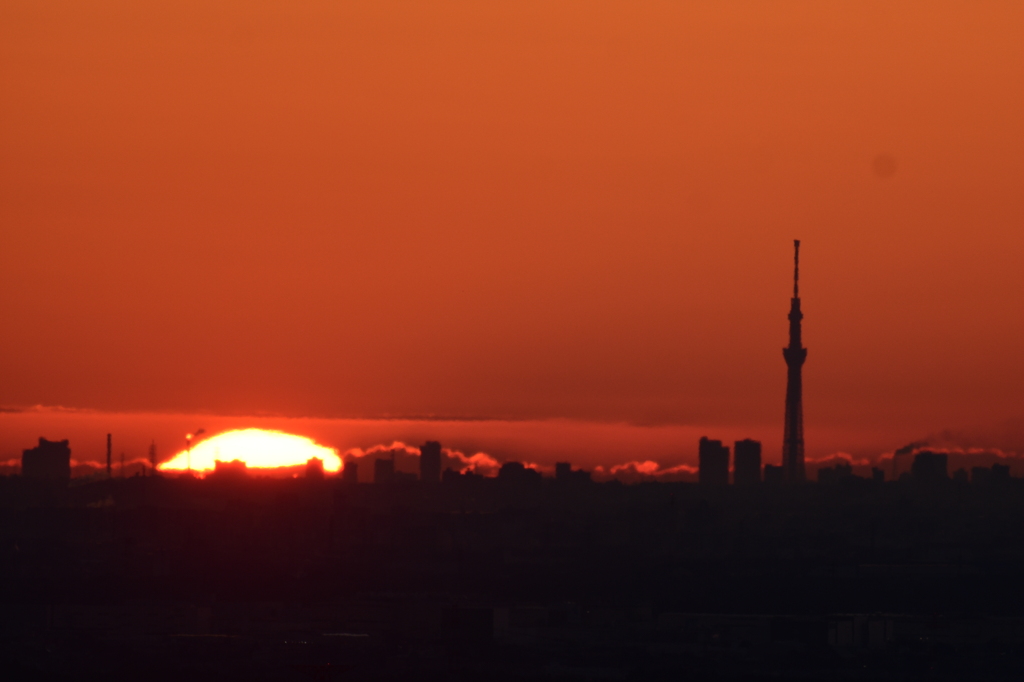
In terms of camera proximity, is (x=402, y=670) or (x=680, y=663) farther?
(x=680, y=663)

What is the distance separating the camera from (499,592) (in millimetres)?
156750

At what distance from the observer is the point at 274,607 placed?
458ft

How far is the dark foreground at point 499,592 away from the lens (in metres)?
109

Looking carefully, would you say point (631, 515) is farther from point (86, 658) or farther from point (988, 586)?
point (86, 658)

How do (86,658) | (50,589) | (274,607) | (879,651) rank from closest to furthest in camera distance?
1. (86,658)
2. (879,651)
3. (274,607)
4. (50,589)

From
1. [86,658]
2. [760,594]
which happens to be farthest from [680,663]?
[760,594]

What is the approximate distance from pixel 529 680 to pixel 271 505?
90.2 m

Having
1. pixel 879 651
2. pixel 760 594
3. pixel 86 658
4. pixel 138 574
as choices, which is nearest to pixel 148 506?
pixel 138 574

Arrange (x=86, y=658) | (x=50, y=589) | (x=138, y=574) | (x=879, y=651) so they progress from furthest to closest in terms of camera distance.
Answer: (x=138, y=574) → (x=50, y=589) → (x=879, y=651) → (x=86, y=658)

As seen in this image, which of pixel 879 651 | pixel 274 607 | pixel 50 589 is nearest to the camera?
pixel 879 651

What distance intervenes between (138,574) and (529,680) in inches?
2736

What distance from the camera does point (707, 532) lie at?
7382 inches

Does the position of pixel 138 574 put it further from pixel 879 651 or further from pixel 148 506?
→ pixel 879 651

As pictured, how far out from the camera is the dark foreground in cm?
10912
